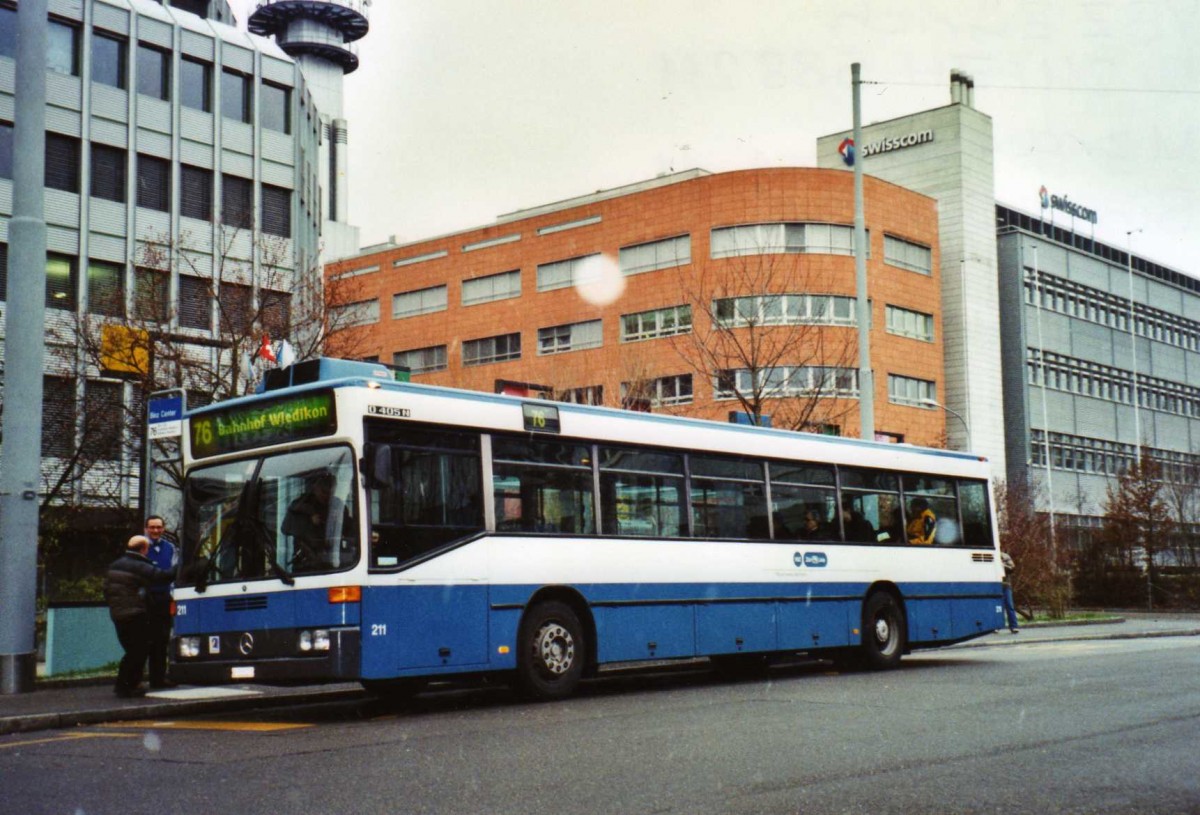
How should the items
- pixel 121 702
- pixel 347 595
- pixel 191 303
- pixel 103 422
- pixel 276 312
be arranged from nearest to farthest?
1. pixel 347 595
2. pixel 121 702
3. pixel 276 312
4. pixel 103 422
5. pixel 191 303

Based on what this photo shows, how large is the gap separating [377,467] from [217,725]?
261cm

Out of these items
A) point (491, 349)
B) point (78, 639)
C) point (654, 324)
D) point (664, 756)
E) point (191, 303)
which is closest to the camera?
point (664, 756)

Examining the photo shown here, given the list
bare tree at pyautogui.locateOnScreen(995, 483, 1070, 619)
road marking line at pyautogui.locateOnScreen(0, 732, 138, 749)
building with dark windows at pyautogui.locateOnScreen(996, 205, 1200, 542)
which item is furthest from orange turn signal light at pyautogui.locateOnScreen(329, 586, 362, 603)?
building with dark windows at pyautogui.locateOnScreen(996, 205, 1200, 542)

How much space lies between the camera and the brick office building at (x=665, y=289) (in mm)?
60656

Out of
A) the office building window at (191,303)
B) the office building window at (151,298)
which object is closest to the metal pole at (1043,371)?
the office building window at (191,303)

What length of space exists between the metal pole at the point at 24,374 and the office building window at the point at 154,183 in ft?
94.6

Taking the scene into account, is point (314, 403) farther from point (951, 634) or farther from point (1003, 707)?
point (951, 634)

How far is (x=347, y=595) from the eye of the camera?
1165 cm

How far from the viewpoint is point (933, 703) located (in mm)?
12391

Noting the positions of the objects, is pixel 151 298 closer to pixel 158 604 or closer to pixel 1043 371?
pixel 158 604

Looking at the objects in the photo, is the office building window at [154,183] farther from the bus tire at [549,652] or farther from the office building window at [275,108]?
the bus tire at [549,652]

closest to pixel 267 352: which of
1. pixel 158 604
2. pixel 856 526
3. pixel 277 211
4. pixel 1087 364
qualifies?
pixel 158 604

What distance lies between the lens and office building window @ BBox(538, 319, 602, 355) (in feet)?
227

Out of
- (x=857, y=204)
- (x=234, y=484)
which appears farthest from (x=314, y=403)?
(x=857, y=204)
